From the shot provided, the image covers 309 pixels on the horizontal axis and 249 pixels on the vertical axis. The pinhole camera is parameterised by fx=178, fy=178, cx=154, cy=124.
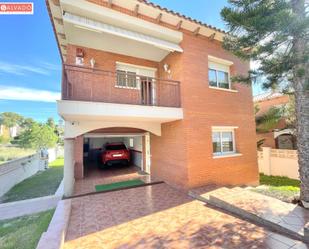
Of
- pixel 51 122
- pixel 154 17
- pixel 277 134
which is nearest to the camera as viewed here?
pixel 154 17

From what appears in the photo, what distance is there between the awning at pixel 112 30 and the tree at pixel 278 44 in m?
3.00

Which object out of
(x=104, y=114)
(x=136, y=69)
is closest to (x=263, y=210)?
(x=104, y=114)

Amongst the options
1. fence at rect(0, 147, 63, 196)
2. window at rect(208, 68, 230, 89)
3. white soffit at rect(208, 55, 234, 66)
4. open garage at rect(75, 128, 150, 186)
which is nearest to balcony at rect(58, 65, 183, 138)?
window at rect(208, 68, 230, 89)

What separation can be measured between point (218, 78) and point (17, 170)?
16.3 metres

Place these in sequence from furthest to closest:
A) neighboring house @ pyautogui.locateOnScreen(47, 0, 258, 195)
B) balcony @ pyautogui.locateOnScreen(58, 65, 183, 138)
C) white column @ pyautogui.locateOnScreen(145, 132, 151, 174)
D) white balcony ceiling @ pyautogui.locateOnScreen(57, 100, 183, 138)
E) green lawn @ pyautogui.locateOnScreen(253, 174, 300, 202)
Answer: white column @ pyautogui.locateOnScreen(145, 132, 151, 174) → green lawn @ pyautogui.locateOnScreen(253, 174, 300, 202) → neighboring house @ pyautogui.locateOnScreen(47, 0, 258, 195) → balcony @ pyautogui.locateOnScreen(58, 65, 183, 138) → white balcony ceiling @ pyautogui.locateOnScreen(57, 100, 183, 138)

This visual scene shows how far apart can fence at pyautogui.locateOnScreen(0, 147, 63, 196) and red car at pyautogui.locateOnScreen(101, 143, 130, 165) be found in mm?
6481

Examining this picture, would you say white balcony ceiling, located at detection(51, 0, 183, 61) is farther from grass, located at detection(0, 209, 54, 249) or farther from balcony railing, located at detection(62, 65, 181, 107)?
grass, located at detection(0, 209, 54, 249)

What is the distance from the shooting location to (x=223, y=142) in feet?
34.7

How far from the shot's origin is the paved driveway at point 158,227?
15.4 feet

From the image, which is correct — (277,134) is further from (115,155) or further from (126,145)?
(115,155)

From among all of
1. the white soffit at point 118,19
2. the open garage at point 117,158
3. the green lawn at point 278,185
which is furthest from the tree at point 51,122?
the green lawn at point 278,185

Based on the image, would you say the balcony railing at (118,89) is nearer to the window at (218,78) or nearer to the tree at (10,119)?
the window at (218,78)

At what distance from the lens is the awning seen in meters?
7.01

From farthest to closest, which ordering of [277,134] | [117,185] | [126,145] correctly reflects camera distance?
[126,145] < [277,134] < [117,185]
